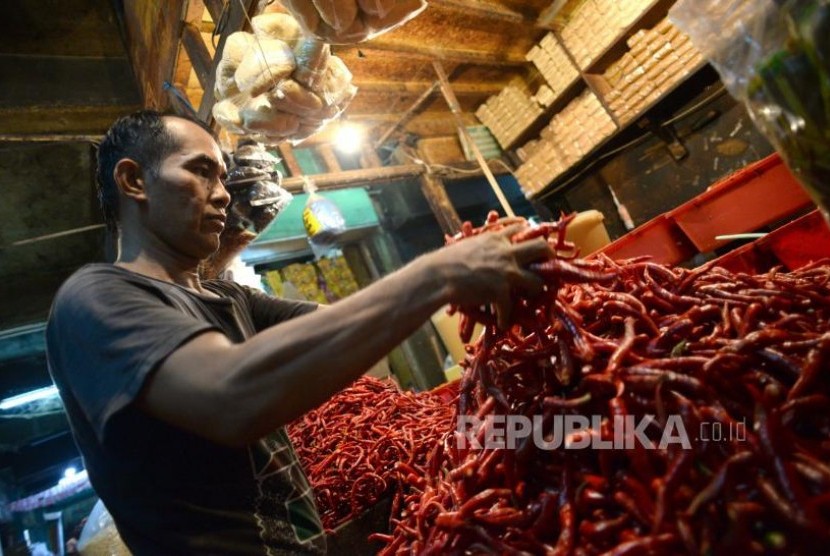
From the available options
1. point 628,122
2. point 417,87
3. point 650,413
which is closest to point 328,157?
point 417,87

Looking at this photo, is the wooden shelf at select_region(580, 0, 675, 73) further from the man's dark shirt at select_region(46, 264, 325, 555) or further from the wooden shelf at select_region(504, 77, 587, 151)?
the man's dark shirt at select_region(46, 264, 325, 555)

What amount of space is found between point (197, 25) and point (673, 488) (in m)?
5.69

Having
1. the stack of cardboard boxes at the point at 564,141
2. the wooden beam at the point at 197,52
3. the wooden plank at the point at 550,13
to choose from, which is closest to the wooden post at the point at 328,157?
the stack of cardboard boxes at the point at 564,141

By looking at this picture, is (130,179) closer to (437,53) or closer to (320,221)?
(320,221)

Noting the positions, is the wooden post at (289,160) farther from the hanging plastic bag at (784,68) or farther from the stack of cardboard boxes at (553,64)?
the hanging plastic bag at (784,68)

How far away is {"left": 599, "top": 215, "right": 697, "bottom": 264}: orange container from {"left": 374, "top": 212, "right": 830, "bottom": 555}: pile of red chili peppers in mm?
2273

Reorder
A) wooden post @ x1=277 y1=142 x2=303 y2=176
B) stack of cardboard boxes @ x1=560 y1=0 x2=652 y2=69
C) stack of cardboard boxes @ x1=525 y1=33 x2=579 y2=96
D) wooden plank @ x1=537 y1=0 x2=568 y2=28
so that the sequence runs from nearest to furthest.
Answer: wooden plank @ x1=537 y1=0 x2=568 y2=28
stack of cardboard boxes @ x1=560 y1=0 x2=652 y2=69
stack of cardboard boxes @ x1=525 y1=33 x2=579 y2=96
wooden post @ x1=277 y1=142 x2=303 y2=176

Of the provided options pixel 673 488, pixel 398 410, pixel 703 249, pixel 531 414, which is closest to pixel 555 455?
pixel 531 414

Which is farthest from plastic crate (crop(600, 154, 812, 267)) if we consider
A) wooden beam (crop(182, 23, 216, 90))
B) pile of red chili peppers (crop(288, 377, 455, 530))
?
wooden beam (crop(182, 23, 216, 90))

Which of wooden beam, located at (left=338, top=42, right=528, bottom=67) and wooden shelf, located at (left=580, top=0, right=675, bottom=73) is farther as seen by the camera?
wooden shelf, located at (left=580, top=0, right=675, bottom=73)

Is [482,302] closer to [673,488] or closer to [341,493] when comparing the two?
[673,488]

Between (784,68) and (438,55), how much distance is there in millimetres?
6776

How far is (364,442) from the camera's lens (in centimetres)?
349

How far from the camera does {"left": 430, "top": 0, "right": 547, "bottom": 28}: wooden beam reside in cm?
620
